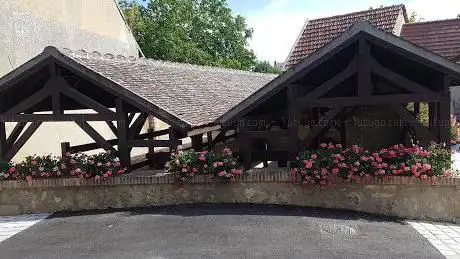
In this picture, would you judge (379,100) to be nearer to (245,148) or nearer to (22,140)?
(245,148)

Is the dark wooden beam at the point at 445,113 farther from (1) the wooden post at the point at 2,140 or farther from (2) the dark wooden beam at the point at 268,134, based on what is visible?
(1) the wooden post at the point at 2,140

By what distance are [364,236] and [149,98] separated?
4266 mm

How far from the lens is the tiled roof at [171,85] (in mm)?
8172

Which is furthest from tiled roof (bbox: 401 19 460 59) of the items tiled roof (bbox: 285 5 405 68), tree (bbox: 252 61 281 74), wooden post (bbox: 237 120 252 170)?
tree (bbox: 252 61 281 74)

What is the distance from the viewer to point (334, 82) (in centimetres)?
781

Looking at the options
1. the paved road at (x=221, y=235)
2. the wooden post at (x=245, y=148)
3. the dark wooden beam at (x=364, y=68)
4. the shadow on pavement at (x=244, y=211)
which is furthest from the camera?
the wooden post at (x=245, y=148)

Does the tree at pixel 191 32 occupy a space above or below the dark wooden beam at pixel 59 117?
above

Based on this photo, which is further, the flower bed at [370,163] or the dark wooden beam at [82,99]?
the dark wooden beam at [82,99]

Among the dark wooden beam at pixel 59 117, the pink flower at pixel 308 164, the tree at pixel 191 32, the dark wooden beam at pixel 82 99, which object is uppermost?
the tree at pixel 191 32

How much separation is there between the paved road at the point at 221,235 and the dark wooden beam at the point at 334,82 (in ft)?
6.53

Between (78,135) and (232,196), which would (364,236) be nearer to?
(232,196)

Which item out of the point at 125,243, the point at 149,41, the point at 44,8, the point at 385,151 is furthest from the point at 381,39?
the point at 149,41

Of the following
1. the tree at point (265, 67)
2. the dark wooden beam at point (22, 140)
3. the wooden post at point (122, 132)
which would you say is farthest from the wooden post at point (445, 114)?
the tree at point (265, 67)

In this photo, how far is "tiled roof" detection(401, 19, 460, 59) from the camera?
1687 centimetres
